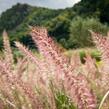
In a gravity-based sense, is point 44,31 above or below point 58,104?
above

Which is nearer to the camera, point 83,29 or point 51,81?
point 51,81

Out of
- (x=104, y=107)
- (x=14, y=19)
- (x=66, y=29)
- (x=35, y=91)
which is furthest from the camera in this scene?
(x=14, y=19)

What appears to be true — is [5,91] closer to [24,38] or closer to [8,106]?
[8,106]

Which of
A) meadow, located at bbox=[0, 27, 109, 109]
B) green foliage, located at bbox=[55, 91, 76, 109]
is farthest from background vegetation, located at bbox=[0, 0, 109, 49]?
green foliage, located at bbox=[55, 91, 76, 109]

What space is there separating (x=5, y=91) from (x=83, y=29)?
174ft

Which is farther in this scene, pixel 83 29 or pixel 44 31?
pixel 83 29

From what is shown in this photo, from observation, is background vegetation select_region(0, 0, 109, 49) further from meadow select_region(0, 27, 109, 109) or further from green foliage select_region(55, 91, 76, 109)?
green foliage select_region(55, 91, 76, 109)

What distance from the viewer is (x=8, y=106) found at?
9.18 feet

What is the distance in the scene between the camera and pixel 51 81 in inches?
108

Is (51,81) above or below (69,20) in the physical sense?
above

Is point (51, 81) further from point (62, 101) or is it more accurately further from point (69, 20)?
point (69, 20)

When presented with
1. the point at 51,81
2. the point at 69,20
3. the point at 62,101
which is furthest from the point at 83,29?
the point at 62,101

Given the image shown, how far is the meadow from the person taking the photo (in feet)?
6.45

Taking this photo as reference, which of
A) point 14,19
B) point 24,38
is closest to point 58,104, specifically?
point 24,38
